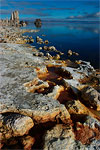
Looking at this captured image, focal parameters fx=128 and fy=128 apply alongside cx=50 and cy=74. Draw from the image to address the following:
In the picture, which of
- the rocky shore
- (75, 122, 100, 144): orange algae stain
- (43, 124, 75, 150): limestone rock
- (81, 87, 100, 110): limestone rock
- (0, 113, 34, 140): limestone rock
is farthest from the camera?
(81, 87, 100, 110): limestone rock

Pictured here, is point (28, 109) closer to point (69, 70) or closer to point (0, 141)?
point (0, 141)

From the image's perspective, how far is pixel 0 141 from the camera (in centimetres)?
1049

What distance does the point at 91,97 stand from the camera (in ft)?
55.8

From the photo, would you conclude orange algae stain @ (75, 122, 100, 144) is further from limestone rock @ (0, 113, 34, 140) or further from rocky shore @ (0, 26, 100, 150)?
limestone rock @ (0, 113, 34, 140)

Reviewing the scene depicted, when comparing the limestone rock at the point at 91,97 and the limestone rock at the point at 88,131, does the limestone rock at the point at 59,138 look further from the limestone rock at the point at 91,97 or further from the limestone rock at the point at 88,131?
the limestone rock at the point at 91,97

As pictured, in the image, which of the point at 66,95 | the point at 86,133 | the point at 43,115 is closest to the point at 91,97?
the point at 66,95

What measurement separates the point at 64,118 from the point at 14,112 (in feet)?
17.0

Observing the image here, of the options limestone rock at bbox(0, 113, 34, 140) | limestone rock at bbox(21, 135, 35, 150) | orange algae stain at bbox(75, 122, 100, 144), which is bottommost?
orange algae stain at bbox(75, 122, 100, 144)

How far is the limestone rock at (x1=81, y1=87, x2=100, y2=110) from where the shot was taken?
16.6 m

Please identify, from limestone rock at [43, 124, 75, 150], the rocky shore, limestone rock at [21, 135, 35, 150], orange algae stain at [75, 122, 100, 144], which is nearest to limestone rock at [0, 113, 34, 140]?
the rocky shore

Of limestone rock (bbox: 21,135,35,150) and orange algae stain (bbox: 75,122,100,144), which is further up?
limestone rock (bbox: 21,135,35,150)

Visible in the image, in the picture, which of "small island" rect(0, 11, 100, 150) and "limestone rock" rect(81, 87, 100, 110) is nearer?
"small island" rect(0, 11, 100, 150)

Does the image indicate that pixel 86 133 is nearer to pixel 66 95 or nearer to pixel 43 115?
pixel 43 115

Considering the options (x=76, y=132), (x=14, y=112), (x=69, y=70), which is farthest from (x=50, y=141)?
(x=69, y=70)
